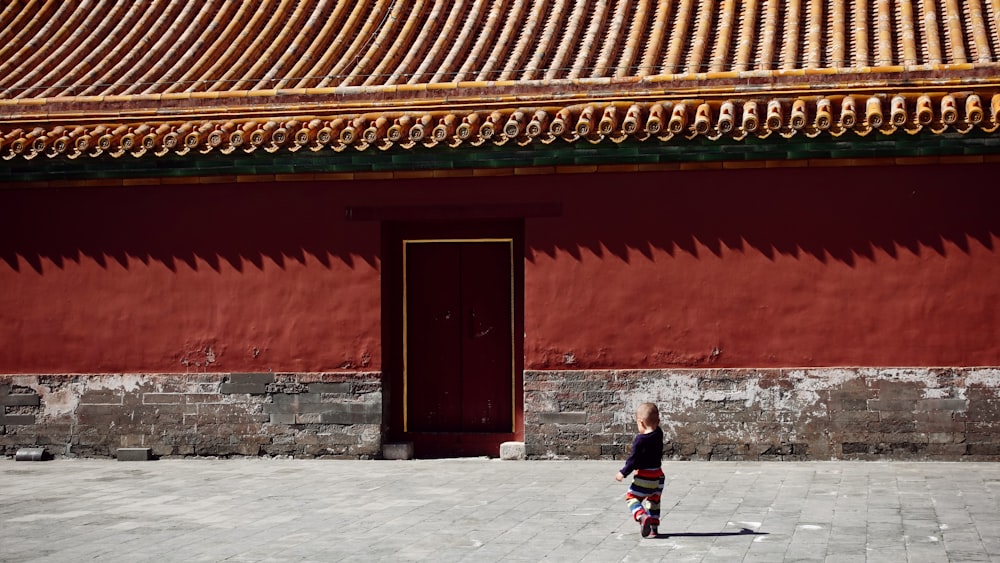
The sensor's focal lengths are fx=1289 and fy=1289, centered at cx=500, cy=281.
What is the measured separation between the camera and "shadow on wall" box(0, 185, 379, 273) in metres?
12.6

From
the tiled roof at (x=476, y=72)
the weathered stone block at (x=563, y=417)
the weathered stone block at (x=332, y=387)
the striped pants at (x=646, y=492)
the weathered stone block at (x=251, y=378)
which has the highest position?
the tiled roof at (x=476, y=72)

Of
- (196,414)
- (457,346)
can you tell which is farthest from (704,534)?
(196,414)

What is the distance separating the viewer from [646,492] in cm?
799

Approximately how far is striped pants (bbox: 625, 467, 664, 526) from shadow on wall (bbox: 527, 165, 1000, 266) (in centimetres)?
443

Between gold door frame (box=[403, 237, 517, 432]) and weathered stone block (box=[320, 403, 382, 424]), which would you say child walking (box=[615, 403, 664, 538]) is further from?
weathered stone block (box=[320, 403, 382, 424])

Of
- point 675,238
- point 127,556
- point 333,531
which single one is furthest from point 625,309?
point 127,556

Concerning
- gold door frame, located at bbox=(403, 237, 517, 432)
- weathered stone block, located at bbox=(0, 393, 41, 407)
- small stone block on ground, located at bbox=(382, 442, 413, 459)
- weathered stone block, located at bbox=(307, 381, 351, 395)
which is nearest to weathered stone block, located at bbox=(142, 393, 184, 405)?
weathered stone block, located at bbox=(0, 393, 41, 407)

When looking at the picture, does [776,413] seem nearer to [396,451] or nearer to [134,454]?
[396,451]

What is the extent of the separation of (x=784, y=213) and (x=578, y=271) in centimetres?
199

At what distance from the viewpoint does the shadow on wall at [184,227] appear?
1264 cm

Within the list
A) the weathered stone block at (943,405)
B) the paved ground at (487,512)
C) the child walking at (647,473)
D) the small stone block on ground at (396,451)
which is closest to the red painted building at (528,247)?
the weathered stone block at (943,405)

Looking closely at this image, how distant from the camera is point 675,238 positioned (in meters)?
12.1

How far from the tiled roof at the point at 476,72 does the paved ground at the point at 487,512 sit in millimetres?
3013

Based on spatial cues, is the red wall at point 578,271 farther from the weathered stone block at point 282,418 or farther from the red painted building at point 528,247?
the weathered stone block at point 282,418
